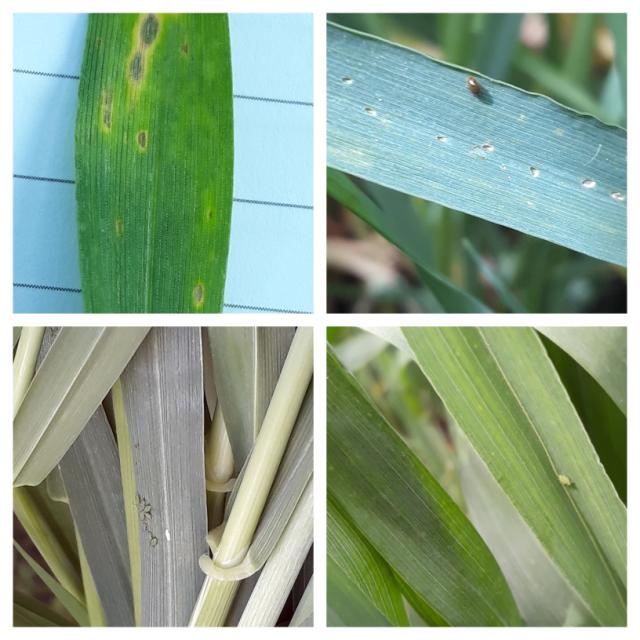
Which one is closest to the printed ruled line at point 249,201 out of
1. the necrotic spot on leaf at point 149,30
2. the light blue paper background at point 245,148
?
the light blue paper background at point 245,148

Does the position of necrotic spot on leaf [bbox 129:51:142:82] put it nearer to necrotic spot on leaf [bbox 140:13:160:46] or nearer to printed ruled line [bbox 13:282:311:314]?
necrotic spot on leaf [bbox 140:13:160:46]

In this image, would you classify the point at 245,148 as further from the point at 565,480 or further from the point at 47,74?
the point at 565,480

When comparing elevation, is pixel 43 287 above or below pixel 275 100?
below

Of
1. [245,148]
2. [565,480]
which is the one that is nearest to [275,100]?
[245,148]

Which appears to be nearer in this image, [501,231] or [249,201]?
[249,201]

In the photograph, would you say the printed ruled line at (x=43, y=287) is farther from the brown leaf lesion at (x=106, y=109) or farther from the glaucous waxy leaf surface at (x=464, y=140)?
the glaucous waxy leaf surface at (x=464, y=140)

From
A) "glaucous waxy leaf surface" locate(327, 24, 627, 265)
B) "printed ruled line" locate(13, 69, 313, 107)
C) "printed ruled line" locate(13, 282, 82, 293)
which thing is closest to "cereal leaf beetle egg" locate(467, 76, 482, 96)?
"glaucous waxy leaf surface" locate(327, 24, 627, 265)

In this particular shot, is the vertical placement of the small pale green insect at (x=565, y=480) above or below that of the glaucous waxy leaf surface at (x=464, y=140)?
below
